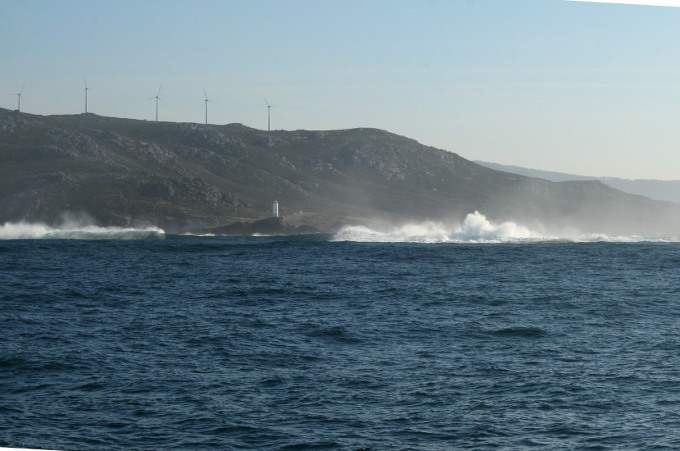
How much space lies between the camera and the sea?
2739 centimetres

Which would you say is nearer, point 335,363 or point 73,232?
point 335,363

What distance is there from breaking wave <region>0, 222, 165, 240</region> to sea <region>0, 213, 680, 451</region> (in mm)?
83078

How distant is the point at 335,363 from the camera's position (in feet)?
123

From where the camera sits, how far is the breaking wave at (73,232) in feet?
520

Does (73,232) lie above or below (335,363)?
above

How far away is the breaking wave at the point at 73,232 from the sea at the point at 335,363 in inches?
3271

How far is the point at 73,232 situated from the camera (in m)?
166

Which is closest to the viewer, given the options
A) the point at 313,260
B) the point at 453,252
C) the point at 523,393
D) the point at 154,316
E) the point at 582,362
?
the point at 523,393

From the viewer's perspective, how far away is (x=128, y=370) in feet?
116

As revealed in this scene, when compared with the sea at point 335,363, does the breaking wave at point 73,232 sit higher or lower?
higher

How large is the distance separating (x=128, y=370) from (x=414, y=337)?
15.4 metres

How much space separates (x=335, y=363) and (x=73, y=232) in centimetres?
13836

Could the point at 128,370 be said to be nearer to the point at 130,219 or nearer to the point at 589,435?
the point at 589,435

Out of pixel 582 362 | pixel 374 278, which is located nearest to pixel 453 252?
pixel 374 278
